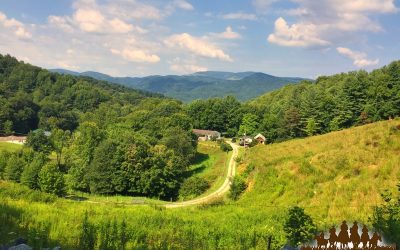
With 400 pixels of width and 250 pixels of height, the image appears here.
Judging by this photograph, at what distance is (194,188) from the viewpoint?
47625mm

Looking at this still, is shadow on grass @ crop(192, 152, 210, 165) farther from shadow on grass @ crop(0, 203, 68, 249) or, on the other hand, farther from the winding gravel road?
shadow on grass @ crop(0, 203, 68, 249)

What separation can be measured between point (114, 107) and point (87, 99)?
20.5 m

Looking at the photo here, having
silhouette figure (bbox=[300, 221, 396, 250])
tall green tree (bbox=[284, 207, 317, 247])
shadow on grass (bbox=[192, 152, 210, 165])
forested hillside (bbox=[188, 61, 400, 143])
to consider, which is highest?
forested hillside (bbox=[188, 61, 400, 143])

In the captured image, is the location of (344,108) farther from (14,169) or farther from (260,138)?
(14,169)

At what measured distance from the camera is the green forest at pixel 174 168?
29.8 feet

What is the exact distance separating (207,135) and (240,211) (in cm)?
7947

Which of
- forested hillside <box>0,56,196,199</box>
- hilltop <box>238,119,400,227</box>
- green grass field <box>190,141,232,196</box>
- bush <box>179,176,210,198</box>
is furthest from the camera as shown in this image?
forested hillside <box>0,56,196,199</box>

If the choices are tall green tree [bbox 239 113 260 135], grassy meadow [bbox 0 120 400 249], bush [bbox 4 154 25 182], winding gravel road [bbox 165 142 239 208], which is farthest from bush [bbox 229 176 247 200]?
tall green tree [bbox 239 113 260 135]

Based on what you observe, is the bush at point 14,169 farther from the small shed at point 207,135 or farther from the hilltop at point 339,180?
the small shed at point 207,135

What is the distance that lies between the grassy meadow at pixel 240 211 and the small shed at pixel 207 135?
62.9 meters

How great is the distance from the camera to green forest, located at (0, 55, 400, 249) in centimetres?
907

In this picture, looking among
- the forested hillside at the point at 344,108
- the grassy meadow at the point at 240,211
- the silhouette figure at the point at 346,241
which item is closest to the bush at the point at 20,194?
the grassy meadow at the point at 240,211

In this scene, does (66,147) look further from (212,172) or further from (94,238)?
(94,238)

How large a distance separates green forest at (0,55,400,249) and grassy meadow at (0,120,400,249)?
6 centimetres
